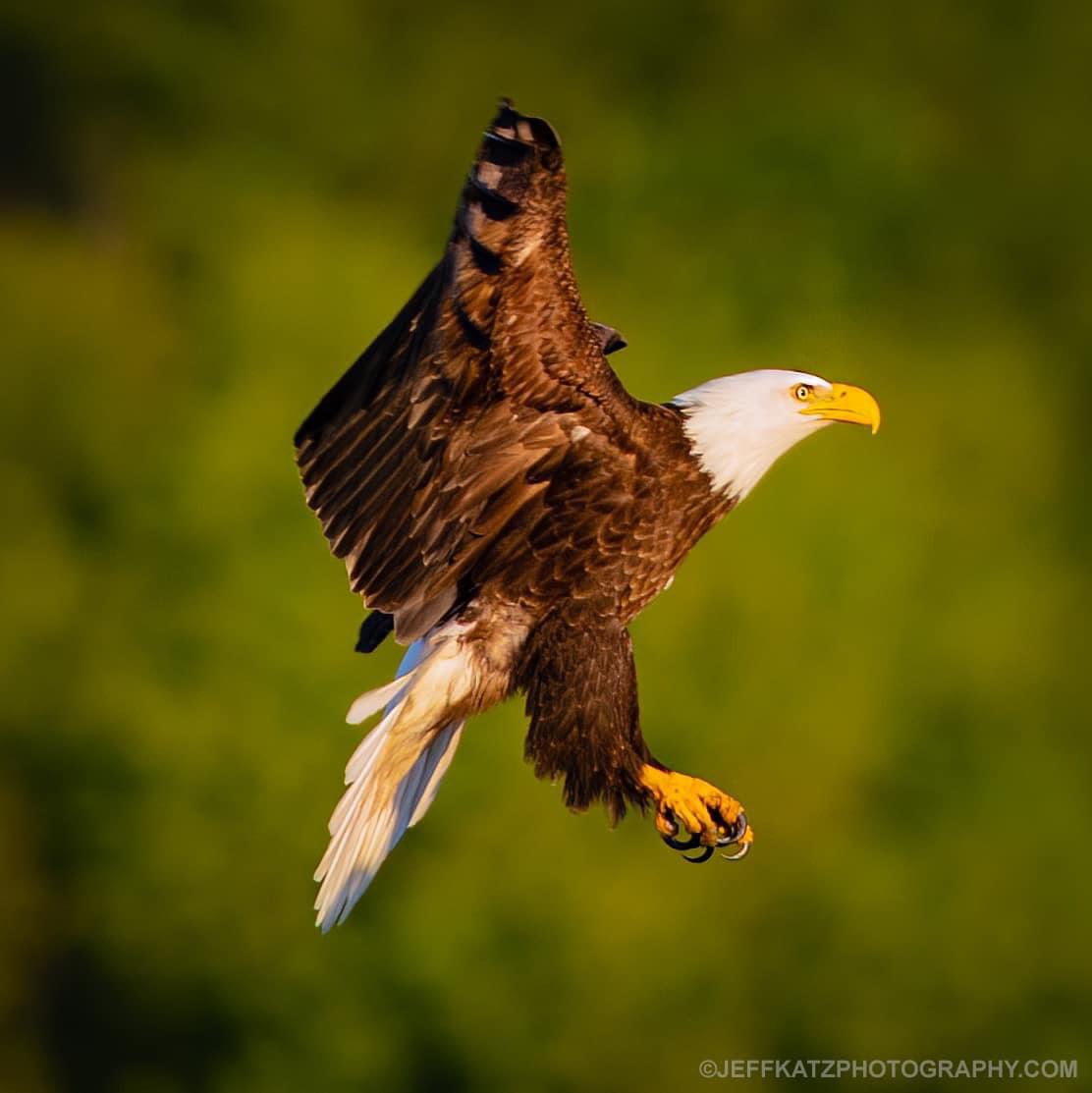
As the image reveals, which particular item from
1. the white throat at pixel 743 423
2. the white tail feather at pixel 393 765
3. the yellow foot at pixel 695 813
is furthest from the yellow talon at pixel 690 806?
the white throat at pixel 743 423

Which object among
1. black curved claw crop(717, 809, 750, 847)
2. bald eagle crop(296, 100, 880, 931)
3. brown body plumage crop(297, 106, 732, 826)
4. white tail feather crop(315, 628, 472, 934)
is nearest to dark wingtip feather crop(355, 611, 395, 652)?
white tail feather crop(315, 628, 472, 934)

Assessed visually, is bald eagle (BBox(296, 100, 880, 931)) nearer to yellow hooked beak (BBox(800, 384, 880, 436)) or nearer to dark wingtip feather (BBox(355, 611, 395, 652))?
yellow hooked beak (BBox(800, 384, 880, 436))

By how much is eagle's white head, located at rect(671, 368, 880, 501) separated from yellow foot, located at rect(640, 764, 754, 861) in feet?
1.56

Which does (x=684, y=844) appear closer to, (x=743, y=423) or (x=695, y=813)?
(x=695, y=813)

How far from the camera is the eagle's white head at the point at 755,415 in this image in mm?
3523

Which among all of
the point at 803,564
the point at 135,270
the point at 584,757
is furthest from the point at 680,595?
the point at 584,757

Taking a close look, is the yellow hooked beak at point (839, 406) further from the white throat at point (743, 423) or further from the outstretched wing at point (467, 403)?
the outstretched wing at point (467, 403)

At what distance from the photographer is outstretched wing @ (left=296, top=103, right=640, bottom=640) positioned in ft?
10.6

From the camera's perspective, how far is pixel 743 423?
3.56 meters

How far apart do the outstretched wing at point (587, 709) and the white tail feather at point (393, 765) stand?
15cm

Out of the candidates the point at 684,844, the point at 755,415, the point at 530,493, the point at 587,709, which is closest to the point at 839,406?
the point at 755,415

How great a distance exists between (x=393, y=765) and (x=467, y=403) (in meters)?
0.70

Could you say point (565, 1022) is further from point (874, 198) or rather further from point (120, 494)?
point (874, 198)

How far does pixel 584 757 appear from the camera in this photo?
3.52 meters
